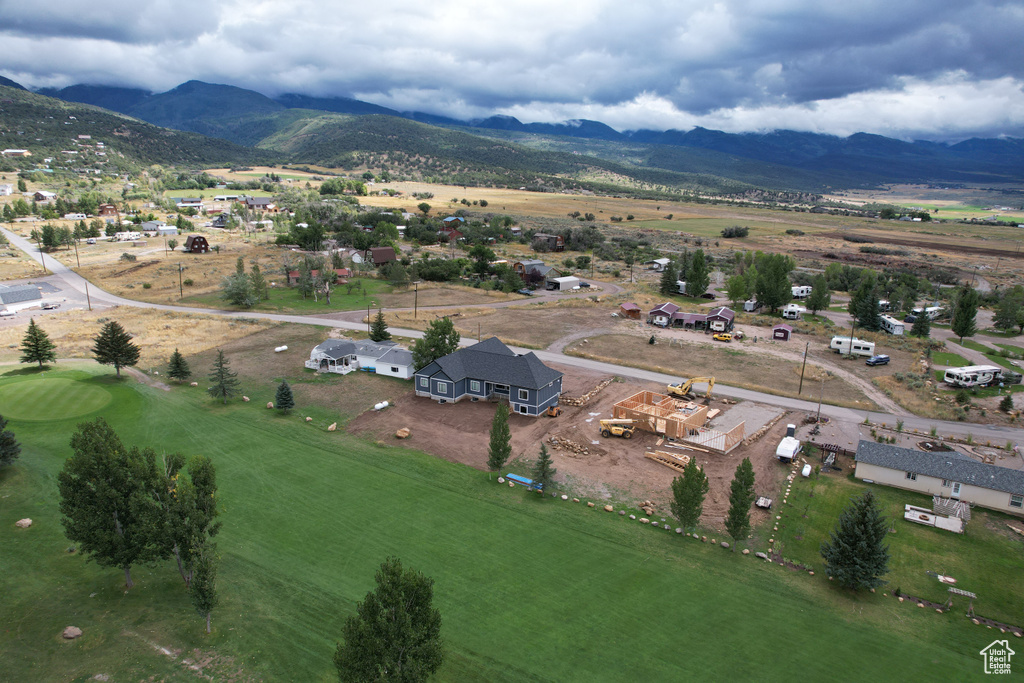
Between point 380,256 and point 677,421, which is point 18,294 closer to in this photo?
point 380,256

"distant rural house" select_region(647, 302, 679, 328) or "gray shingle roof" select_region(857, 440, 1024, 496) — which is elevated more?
"distant rural house" select_region(647, 302, 679, 328)

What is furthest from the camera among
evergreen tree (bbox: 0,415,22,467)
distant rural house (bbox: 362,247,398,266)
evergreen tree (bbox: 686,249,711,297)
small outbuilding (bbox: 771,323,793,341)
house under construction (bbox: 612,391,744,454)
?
distant rural house (bbox: 362,247,398,266)

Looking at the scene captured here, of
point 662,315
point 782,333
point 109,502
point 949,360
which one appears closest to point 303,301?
point 662,315

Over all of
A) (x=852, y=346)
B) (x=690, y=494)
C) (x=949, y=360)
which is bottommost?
(x=690, y=494)

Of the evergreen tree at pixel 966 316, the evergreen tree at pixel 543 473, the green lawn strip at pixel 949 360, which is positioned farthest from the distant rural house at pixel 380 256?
the evergreen tree at pixel 966 316

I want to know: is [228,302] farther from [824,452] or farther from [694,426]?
[824,452]

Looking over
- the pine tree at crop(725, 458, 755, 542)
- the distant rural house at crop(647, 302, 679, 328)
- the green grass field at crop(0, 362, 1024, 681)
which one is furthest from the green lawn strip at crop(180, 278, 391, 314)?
the pine tree at crop(725, 458, 755, 542)

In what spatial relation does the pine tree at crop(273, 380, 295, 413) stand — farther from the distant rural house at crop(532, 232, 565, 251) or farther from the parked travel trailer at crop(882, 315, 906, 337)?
the distant rural house at crop(532, 232, 565, 251)

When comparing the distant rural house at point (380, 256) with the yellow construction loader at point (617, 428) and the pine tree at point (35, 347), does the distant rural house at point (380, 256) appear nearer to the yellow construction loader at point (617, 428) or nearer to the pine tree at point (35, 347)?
the pine tree at point (35, 347)
